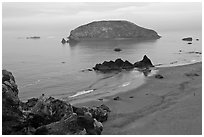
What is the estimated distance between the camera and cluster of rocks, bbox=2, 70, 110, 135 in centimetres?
1764

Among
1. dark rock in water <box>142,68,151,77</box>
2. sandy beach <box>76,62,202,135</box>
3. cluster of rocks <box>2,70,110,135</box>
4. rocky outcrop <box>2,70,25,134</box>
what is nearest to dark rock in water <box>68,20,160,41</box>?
dark rock in water <box>142,68,151,77</box>

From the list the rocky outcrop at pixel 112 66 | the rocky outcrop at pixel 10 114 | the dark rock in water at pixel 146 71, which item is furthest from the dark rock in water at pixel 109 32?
the rocky outcrop at pixel 10 114

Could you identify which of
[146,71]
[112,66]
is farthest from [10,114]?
[112,66]

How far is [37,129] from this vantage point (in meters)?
17.7

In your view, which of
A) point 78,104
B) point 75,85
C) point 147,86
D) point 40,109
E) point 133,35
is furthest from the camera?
point 133,35

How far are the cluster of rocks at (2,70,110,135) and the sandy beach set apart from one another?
3.19m

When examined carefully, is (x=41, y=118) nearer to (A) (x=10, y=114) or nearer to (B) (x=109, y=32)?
(A) (x=10, y=114)

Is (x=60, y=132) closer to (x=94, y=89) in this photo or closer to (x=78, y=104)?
(x=78, y=104)

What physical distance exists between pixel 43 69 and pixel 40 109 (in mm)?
39654

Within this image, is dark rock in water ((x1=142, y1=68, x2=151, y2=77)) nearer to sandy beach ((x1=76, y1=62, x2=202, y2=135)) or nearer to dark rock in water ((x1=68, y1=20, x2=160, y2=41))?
sandy beach ((x1=76, y1=62, x2=202, y2=135))

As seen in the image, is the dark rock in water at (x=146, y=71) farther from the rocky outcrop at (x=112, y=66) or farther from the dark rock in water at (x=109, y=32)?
the dark rock in water at (x=109, y=32)

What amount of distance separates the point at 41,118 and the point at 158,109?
487 inches

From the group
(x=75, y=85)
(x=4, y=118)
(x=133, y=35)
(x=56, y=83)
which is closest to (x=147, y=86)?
(x=75, y=85)

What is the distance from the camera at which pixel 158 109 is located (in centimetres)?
2748
